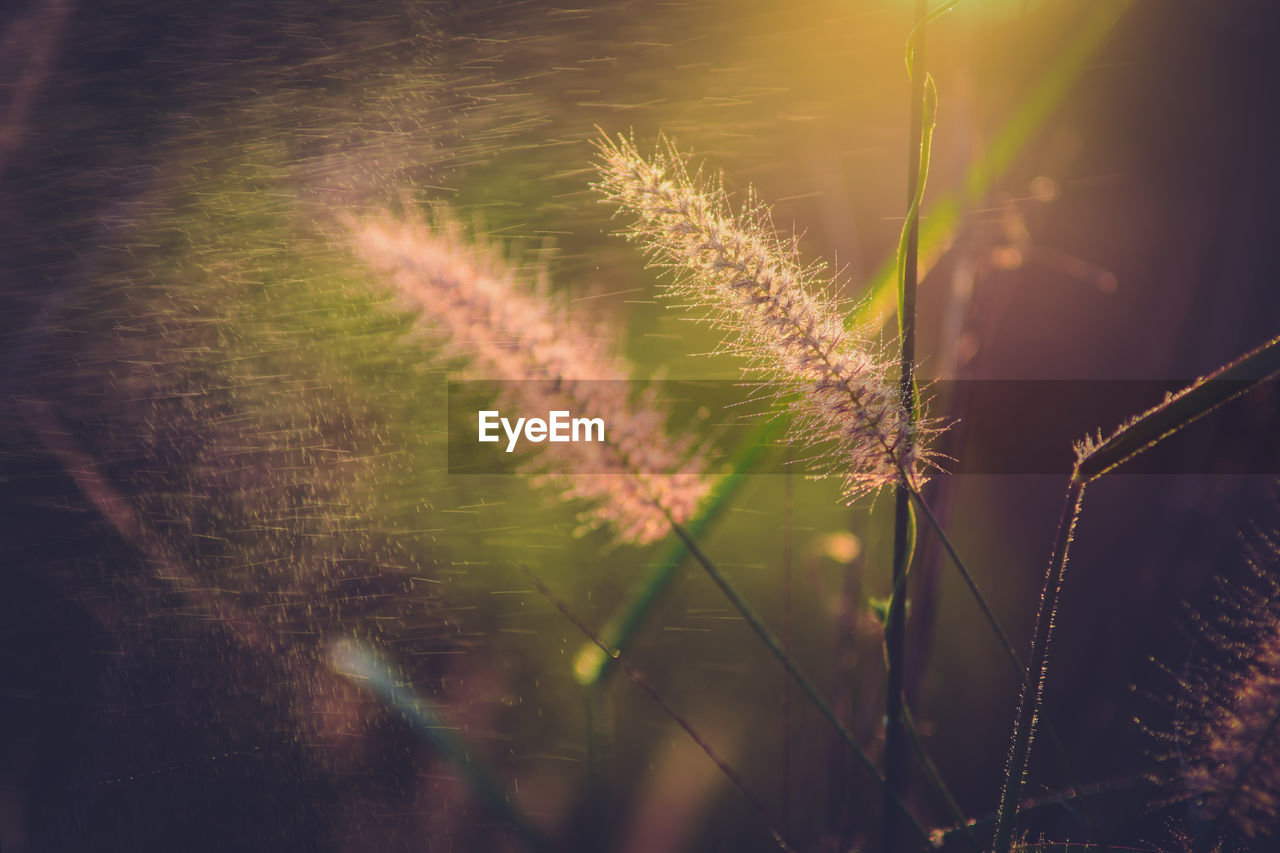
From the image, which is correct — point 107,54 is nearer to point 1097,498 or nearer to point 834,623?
point 834,623

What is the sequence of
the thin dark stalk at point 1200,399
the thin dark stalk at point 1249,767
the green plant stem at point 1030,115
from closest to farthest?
1. the thin dark stalk at point 1200,399
2. the thin dark stalk at point 1249,767
3. the green plant stem at point 1030,115

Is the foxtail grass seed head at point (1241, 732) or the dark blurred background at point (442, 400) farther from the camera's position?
the dark blurred background at point (442, 400)

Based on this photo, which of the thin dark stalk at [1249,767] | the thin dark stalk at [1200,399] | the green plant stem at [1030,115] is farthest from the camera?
the green plant stem at [1030,115]

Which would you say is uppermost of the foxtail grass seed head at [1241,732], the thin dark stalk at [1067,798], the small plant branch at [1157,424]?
the small plant branch at [1157,424]

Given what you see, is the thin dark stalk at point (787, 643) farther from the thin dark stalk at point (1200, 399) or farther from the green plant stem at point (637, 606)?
the thin dark stalk at point (1200, 399)

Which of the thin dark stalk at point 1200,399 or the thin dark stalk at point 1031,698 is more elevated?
the thin dark stalk at point 1200,399

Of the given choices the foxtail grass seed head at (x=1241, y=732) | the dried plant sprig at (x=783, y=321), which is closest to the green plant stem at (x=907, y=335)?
the dried plant sprig at (x=783, y=321)
